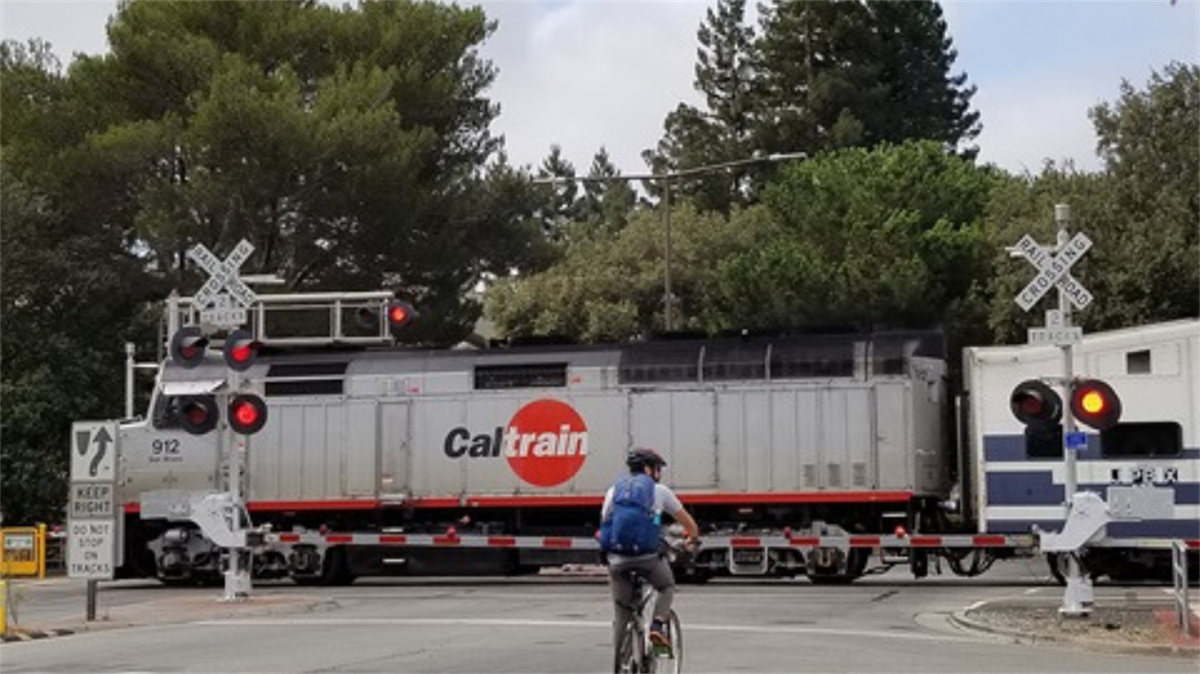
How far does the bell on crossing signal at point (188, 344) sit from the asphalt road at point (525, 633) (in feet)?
11.5

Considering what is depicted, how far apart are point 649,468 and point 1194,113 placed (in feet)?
118

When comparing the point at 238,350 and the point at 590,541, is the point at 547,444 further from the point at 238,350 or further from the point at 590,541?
the point at 238,350

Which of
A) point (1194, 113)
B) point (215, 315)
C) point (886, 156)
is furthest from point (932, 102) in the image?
point (215, 315)

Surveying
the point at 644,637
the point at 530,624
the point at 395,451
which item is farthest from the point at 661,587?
the point at 395,451

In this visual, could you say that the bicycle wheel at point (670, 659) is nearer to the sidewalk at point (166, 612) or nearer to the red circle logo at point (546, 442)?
the sidewalk at point (166, 612)

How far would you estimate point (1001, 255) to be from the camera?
5162 centimetres

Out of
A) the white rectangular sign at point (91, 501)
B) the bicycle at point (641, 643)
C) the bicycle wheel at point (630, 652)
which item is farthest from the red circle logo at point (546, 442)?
the bicycle wheel at point (630, 652)

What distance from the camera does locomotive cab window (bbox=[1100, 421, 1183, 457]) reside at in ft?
83.5

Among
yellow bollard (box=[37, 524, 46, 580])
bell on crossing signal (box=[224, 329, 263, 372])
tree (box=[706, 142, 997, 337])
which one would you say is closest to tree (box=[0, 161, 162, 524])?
yellow bollard (box=[37, 524, 46, 580])

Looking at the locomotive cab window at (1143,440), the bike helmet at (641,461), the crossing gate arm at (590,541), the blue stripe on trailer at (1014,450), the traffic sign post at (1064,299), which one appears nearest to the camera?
the bike helmet at (641,461)

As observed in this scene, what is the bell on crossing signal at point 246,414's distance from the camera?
996 inches

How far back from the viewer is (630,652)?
12.7m

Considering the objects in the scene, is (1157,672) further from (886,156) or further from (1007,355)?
(886,156)

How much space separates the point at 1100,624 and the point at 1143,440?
719 cm
